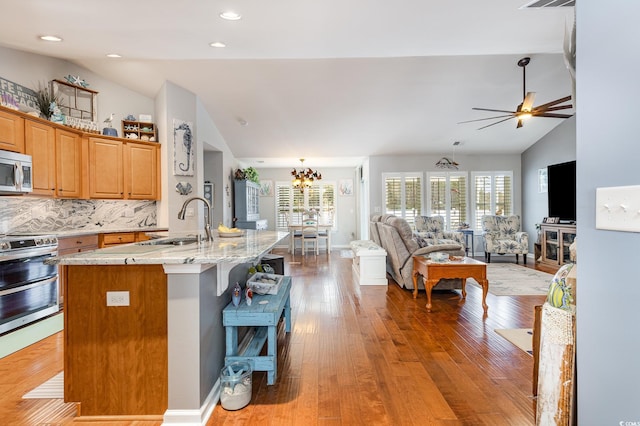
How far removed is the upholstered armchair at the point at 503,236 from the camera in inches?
257

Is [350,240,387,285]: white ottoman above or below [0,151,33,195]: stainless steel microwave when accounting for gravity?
below

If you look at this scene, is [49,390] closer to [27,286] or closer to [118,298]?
[118,298]

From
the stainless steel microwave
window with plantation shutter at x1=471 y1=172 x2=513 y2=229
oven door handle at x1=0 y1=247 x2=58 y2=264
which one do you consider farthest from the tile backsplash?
window with plantation shutter at x1=471 y1=172 x2=513 y2=229

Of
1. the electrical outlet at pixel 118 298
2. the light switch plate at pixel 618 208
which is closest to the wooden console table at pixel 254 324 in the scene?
the electrical outlet at pixel 118 298

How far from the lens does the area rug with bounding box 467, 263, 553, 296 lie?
4379 mm

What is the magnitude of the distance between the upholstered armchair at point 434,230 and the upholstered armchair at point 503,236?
56cm

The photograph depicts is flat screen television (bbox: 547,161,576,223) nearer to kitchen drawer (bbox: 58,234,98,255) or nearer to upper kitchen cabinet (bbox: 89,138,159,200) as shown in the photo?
upper kitchen cabinet (bbox: 89,138,159,200)

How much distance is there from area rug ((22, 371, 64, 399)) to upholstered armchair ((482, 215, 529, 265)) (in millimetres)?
7041

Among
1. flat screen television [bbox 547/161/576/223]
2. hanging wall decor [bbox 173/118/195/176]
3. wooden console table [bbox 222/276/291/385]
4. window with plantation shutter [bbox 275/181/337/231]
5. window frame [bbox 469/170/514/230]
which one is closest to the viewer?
wooden console table [bbox 222/276/291/385]

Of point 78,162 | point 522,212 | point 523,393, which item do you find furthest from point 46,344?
point 522,212

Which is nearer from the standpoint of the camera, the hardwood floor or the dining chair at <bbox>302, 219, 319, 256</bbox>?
the hardwood floor

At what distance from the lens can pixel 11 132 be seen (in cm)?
320

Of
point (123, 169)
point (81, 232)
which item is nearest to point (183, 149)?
point (123, 169)

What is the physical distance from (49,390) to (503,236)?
7548 millimetres
